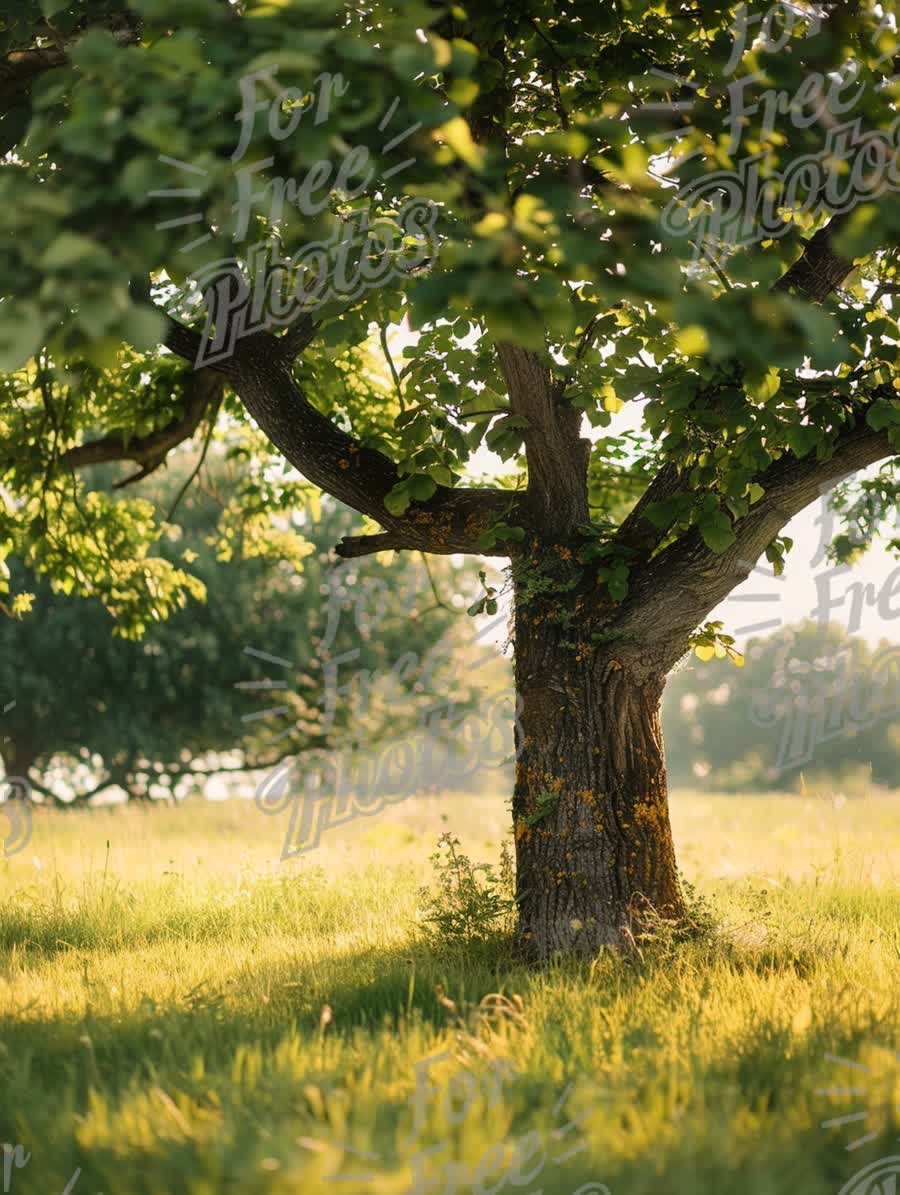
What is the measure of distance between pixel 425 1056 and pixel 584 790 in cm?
253

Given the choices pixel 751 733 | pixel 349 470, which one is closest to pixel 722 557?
pixel 349 470

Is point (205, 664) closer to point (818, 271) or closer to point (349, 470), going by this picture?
point (349, 470)

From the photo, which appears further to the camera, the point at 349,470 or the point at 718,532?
the point at 349,470

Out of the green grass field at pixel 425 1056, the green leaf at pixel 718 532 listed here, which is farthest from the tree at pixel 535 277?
the green grass field at pixel 425 1056

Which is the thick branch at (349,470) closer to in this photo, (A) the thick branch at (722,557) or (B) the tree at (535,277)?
(B) the tree at (535,277)

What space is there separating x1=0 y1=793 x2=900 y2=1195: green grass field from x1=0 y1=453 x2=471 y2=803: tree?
16.2 metres

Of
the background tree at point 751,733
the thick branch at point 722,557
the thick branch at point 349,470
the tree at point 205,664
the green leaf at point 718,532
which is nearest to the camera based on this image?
the green leaf at point 718,532

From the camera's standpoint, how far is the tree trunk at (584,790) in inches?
256

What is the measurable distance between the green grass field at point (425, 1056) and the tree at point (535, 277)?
1.13 meters

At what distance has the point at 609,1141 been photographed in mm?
3545

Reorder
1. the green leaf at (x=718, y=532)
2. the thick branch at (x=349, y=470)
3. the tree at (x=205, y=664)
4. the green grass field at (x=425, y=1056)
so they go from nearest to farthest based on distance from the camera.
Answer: the green grass field at (x=425, y=1056) < the green leaf at (x=718, y=532) < the thick branch at (x=349, y=470) < the tree at (x=205, y=664)

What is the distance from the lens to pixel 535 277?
13.0 feet

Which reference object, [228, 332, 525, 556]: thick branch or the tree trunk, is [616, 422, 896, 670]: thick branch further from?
[228, 332, 525, 556]: thick branch

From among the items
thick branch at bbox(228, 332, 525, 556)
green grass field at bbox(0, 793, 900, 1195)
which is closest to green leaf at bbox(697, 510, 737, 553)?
thick branch at bbox(228, 332, 525, 556)
